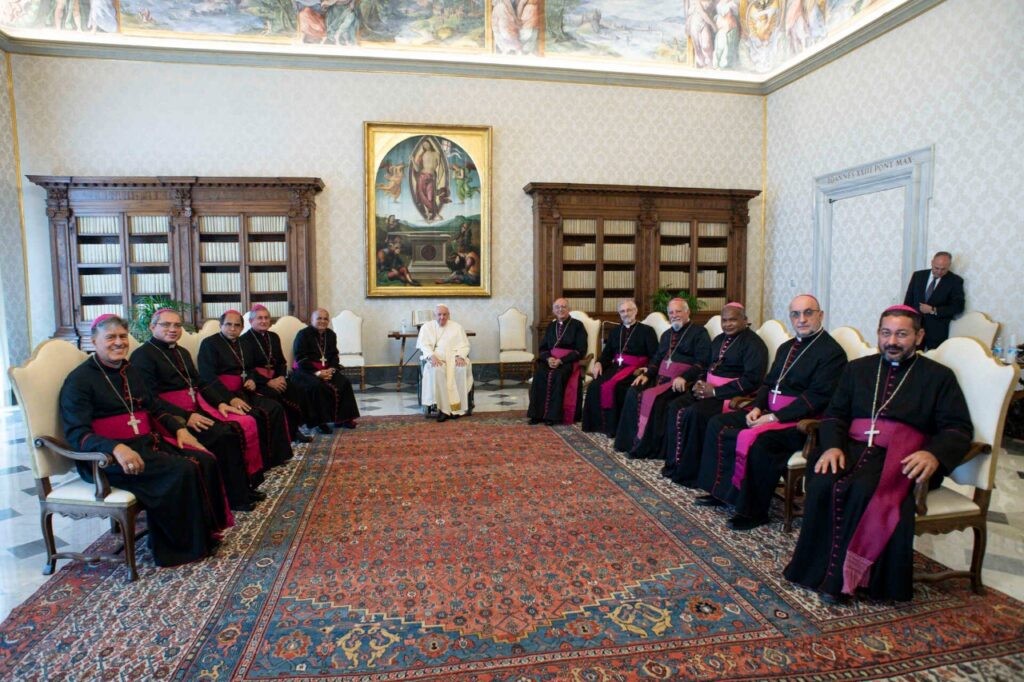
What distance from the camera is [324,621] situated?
262 cm

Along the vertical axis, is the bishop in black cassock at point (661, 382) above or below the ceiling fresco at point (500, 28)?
below

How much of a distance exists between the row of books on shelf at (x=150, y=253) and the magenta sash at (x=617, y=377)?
613 centimetres

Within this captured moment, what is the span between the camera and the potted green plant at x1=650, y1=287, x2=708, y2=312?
889 centimetres

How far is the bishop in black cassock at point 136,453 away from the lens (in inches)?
121

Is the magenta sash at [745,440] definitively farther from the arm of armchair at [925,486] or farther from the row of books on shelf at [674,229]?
the row of books on shelf at [674,229]

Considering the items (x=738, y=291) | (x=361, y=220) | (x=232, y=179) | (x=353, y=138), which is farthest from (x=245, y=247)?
(x=738, y=291)

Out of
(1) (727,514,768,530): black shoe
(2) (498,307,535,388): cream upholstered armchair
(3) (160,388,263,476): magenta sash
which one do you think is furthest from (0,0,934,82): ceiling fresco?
(1) (727,514,768,530): black shoe

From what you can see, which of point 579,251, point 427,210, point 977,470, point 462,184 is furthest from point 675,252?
point 977,470

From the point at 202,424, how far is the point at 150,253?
5.23m

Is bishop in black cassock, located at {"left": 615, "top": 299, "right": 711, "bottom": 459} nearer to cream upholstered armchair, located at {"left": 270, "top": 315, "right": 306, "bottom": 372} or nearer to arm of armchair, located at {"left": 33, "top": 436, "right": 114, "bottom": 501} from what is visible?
cream upholstered armchair, located at {"left": 270, "top": 315, "right": 306, "bottom": 372}

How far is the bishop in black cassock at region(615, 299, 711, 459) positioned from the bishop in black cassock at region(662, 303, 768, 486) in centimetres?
25

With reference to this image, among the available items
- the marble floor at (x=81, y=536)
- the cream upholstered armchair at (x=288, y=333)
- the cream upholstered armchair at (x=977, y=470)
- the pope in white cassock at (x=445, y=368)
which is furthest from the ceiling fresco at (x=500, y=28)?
the cream upholstered armchair at (x=977, y=470)

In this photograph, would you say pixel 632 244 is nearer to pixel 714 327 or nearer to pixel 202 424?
pixel 714 327

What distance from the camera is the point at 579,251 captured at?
29.4ft
